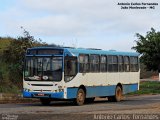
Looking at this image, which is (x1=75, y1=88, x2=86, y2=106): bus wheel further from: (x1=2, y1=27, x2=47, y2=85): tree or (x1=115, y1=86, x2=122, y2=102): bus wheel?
(x1=2, y1=27, x2=47, y2=85): tree

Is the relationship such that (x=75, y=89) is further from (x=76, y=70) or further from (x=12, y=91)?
(x=12, y=91)

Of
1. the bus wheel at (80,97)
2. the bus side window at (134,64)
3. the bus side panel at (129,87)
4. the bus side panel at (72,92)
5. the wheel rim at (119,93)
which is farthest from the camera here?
the bus side window at (134,64)

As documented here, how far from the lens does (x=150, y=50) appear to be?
54.2 meters

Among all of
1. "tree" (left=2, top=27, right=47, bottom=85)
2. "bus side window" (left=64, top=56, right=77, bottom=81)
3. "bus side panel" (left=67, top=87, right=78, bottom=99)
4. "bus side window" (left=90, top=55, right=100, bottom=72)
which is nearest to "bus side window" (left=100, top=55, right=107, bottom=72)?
"bus side window" (left=90, top=55, right=100, bottom=72)

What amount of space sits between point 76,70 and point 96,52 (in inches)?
98.6

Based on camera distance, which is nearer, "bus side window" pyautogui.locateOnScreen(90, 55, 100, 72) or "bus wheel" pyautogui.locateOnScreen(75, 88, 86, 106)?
"bus wheel" pyautogui.locateOnScreen(75, 88, 86, 106)

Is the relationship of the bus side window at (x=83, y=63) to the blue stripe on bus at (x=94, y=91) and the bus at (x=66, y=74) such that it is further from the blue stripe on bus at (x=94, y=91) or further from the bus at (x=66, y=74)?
the blue stripe on bus at (x=94, y=91)

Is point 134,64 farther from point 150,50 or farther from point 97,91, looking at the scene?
point 150,50

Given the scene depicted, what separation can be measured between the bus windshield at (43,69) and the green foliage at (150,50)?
2833cm

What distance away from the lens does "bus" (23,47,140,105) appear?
26469 mm

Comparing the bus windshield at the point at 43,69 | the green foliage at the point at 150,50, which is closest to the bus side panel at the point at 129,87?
the bus windshield at the point at 43,69

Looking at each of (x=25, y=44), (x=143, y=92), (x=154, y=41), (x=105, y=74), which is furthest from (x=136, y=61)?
(x=154, y=41)

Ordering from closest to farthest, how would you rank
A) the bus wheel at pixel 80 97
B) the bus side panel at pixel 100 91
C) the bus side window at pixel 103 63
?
1. the bus wheel at pixel 80 97
2. the bus side panel at pixel 100 91
3. the bus side window at pixel 103 63

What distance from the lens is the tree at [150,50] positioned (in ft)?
177
